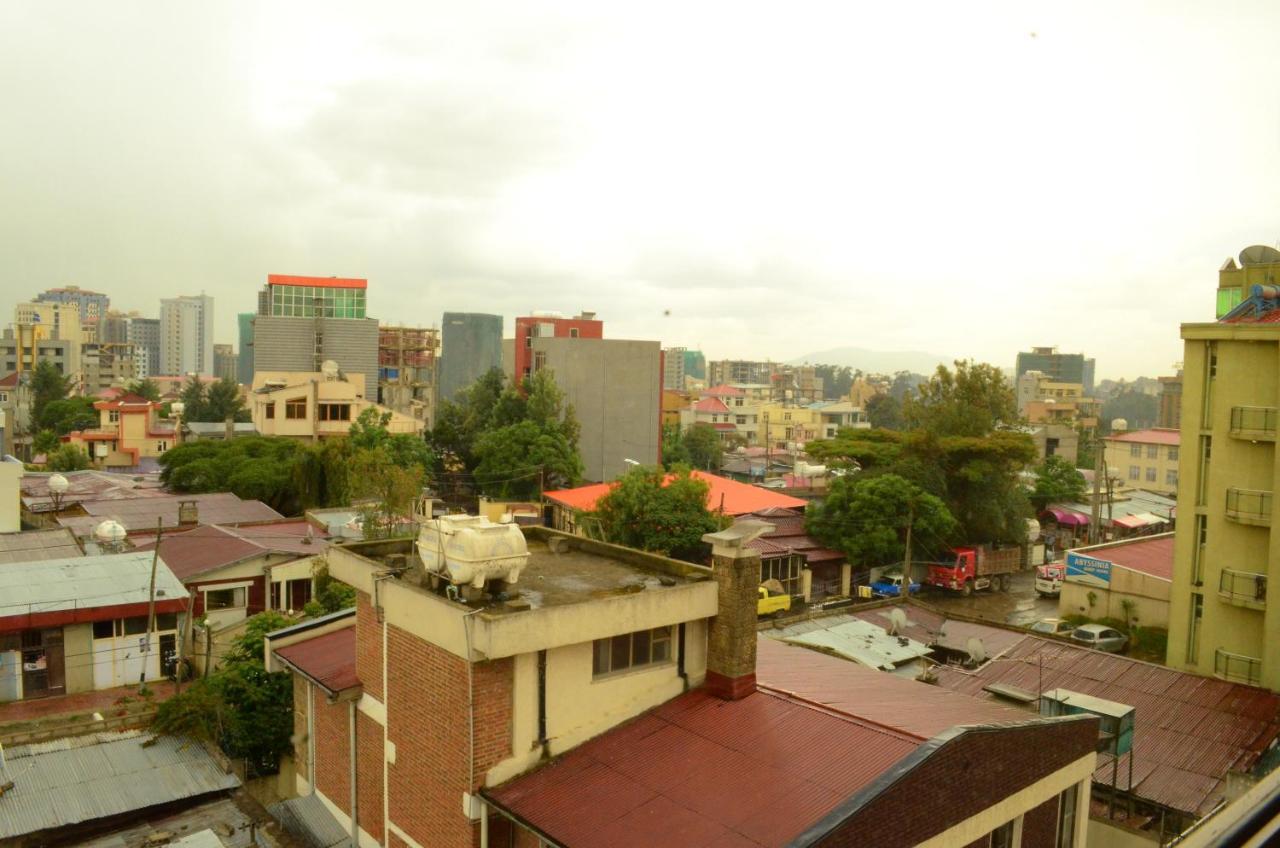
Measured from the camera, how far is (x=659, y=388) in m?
54.0

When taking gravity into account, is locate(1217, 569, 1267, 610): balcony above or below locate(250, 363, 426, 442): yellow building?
below

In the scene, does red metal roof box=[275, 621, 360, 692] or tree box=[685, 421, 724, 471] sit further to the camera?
tree box=[685, 421, 724, 471]

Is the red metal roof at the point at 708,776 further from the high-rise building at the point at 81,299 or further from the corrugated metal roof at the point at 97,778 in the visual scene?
the high-rise building at the point at 81,299

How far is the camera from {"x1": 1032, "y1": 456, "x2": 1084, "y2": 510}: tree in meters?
43.3

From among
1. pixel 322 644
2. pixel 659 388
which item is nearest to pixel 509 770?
pixel 322 644

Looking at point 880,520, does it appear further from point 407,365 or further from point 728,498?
point 407,365

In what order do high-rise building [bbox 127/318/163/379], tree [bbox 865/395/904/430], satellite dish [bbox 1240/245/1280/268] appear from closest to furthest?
satellite dish [bbox 1240/245/1280/268], tree [bbox 865/395/904/430], high-rise building [bbox 127/318/163/379]

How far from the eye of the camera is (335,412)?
160ft

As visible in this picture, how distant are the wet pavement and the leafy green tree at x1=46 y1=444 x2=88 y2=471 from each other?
43313mm

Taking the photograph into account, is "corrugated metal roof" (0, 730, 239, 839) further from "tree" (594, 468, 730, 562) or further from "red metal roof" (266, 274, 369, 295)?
"red metal roof" (266, 274, 369, 295)

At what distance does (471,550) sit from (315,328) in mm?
58985

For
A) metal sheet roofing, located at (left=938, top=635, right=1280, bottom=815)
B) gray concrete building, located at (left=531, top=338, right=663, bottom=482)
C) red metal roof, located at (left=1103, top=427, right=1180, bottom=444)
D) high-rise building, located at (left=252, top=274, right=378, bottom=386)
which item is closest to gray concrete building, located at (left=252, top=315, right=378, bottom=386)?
high-rise building, located at (left=252, top=274, right=378, bottom=386)

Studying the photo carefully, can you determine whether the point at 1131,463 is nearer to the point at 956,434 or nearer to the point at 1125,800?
the point at 956,434

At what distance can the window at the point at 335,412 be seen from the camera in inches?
1906
